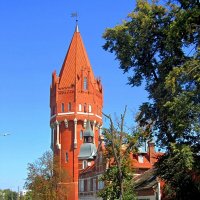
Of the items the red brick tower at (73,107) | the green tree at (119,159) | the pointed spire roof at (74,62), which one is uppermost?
the pointed spire roof at (74,62)

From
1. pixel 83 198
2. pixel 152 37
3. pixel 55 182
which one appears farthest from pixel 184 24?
pixel 83 198

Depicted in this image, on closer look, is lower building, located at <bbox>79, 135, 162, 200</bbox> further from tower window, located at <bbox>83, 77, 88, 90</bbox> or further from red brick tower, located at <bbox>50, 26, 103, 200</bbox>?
tower window, located at <bbox>83, 77, 88, 90</bbox>

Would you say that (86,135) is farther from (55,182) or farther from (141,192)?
(141,192)

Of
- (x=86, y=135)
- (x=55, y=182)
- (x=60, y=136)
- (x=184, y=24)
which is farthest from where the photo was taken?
(x=60, y=136)

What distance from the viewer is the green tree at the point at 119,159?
2812cm

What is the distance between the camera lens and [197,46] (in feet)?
70.0

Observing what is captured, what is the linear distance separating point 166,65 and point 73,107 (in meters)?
62.0

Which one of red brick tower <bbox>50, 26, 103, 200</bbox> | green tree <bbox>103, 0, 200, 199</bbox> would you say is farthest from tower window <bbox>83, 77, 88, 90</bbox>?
green tree <bbox>103, 0, 200, 199</bbox>

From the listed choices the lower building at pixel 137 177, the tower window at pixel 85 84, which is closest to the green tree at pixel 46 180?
the lower building at pixel 137 177

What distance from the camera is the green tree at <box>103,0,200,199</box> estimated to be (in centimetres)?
2045

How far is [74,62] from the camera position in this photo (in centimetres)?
9038

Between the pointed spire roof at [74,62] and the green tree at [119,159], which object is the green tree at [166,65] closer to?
the green tree at [119,159]

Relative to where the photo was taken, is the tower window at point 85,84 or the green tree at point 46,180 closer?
the green tree at point 46,180

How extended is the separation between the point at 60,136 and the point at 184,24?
218ft
